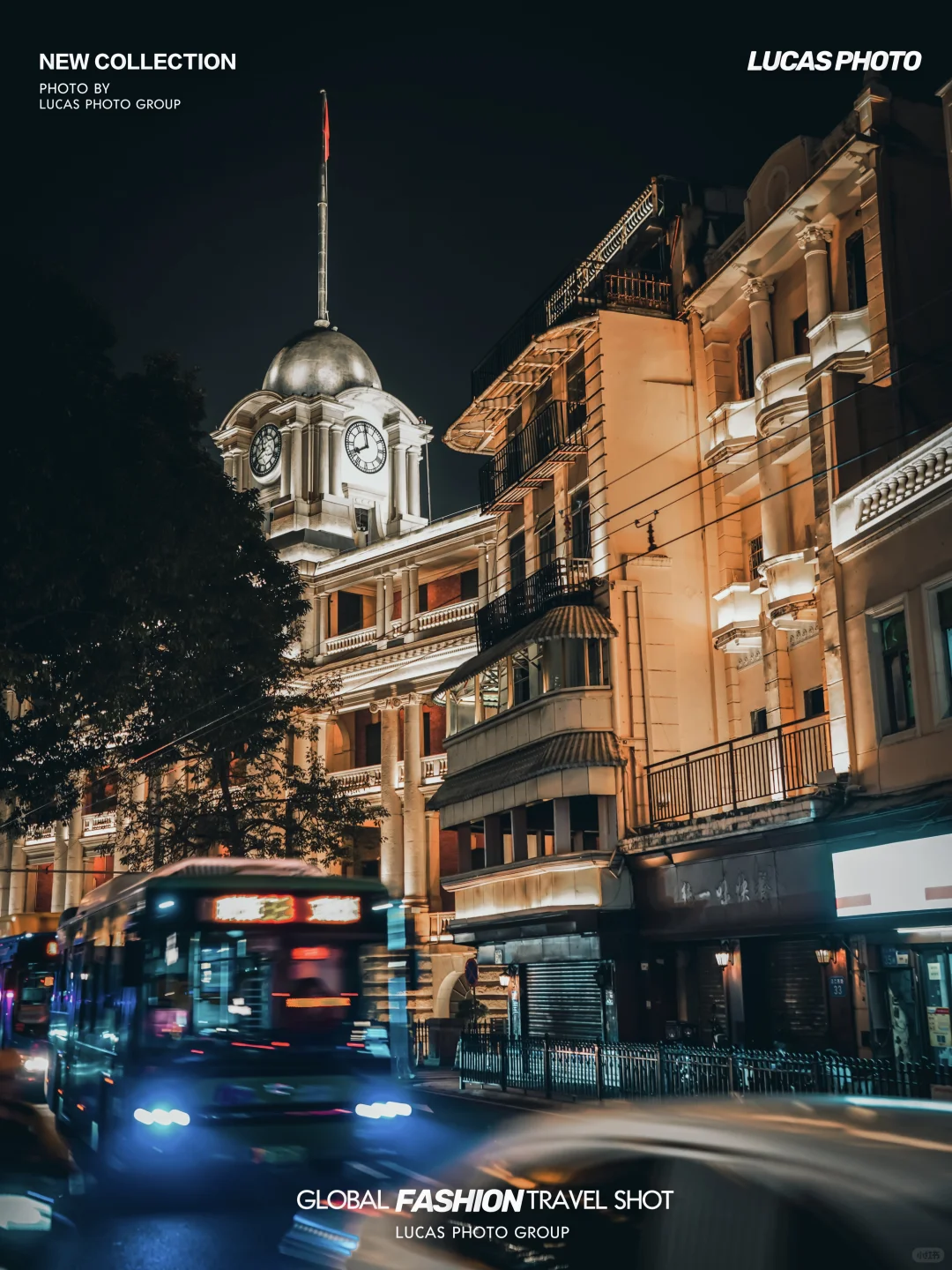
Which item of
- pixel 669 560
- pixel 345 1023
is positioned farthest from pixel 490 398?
pixel 345 1023

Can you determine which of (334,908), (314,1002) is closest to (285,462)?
(334,908)

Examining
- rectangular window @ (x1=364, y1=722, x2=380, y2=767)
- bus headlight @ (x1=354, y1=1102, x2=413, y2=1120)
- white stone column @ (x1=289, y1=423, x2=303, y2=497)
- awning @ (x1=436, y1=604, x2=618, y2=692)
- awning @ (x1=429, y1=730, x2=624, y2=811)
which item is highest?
white stone column @ (x1=289, y1=423, x2=303, y2=497)

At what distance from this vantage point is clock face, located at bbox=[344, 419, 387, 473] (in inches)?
2263

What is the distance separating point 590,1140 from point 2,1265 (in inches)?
231

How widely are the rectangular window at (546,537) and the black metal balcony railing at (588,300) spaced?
161 inches

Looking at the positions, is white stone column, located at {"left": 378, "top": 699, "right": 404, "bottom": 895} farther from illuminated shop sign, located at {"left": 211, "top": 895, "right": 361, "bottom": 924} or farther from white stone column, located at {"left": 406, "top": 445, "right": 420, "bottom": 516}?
illuminated shop sign, located at {"left": 211, "top": 895, "right": 361, "bottom": 924}

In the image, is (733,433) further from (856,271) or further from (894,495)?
(894,495)

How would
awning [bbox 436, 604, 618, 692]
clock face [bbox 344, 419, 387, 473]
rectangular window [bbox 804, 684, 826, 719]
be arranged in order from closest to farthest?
1. rectangular window [bbox 804, 684, 826, 719]
2. awning [bbox 436, 604, 618, 692]
3. clock face [bbox 344, 419, 387, 473]

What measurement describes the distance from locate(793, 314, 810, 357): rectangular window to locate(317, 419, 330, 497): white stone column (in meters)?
31.3

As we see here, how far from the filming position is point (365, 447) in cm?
5809

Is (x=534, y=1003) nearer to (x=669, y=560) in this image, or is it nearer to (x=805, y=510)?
(x=669, y=560)

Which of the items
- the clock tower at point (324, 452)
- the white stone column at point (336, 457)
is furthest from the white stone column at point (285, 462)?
the white stone column at point (336, 457)

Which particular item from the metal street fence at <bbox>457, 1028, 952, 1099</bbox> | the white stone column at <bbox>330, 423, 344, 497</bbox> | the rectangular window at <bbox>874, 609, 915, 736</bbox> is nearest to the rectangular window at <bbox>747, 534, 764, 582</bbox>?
the rectangular window at <bbox>874, 609, 915, 736</bbox>

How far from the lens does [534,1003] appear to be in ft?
102
